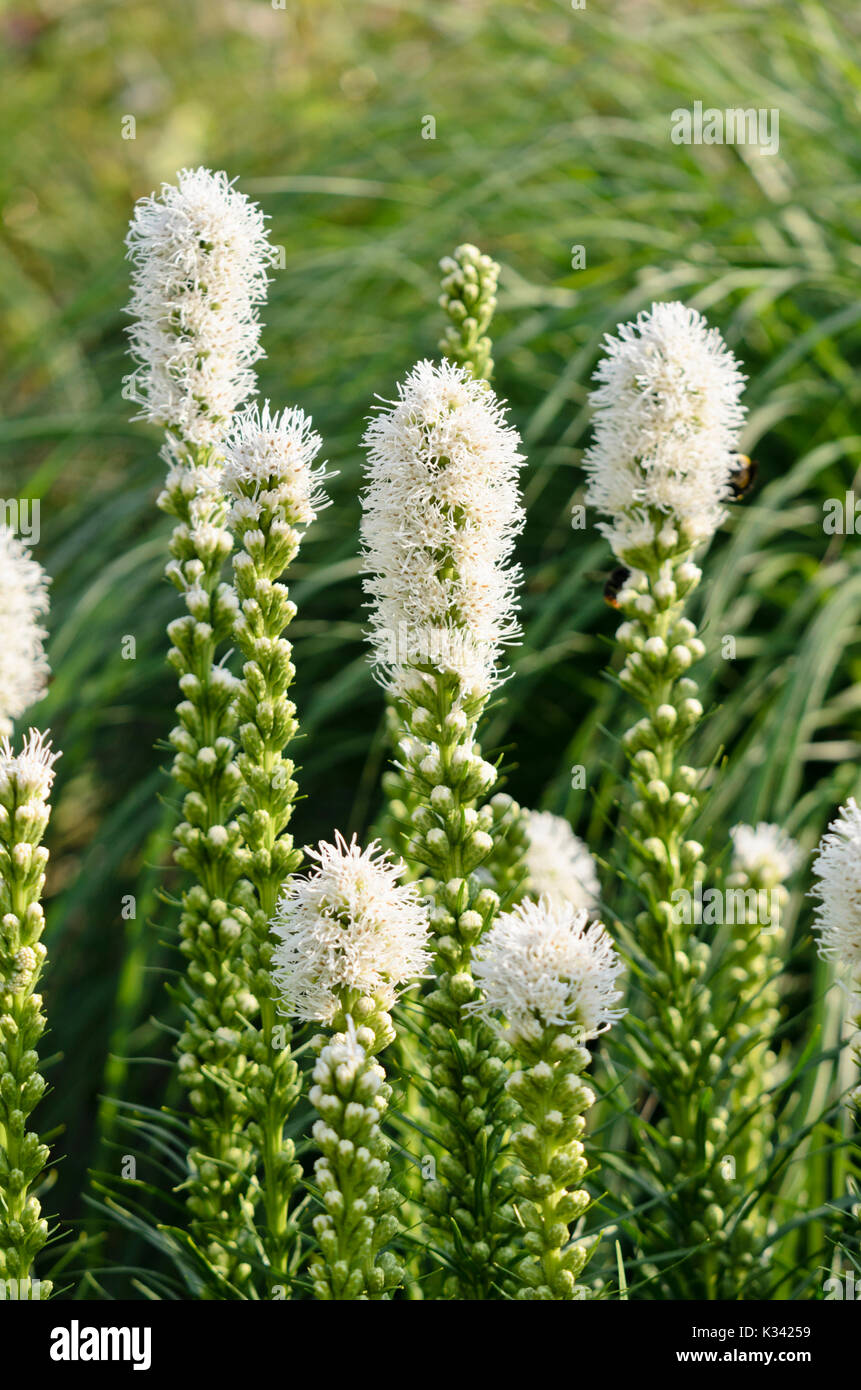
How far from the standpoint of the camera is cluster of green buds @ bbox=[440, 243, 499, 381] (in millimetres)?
1490

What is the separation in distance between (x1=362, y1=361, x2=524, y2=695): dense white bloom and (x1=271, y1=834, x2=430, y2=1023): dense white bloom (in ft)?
0.68

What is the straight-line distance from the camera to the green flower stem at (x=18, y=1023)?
47.7 inches

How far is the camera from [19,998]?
124 cm

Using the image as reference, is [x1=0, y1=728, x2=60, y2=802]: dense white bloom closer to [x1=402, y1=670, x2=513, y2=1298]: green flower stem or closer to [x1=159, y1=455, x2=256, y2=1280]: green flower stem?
[x1=159, y1=455, x2=256, y2=1280]: green flower stem

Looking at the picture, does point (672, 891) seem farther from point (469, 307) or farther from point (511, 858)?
point (469, 307)

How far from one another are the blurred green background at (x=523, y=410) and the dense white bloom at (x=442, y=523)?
134 cm

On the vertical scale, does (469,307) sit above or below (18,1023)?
above

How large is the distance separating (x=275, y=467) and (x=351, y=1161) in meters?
0.63

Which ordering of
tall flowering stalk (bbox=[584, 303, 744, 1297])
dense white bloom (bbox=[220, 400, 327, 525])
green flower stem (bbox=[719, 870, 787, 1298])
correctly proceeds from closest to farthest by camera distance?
dense white bloom (bbox=[220, 400, 327, 525]) < tall flowering stalk (bbox=[584, 303, 744, 1297]) < green flower stem (bbox=[719, 870, 787, 1298])

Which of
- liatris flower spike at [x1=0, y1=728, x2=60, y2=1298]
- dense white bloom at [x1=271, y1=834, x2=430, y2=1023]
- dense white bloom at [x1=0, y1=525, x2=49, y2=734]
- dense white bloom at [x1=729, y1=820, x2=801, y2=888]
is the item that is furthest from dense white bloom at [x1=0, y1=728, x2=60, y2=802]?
dense white bloom at [x1=729, y1=820, x2=801, y2=888]

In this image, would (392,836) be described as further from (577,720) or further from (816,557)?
(816,557)

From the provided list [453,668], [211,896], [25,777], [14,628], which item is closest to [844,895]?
[453,668]

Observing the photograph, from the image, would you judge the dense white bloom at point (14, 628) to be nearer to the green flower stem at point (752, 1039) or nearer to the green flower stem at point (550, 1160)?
the green flower stem at point (550, 1160)

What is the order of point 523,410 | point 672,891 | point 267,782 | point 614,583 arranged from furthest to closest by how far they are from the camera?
point 523,410 < point 614,583 < point 672,891 < point 267,782
